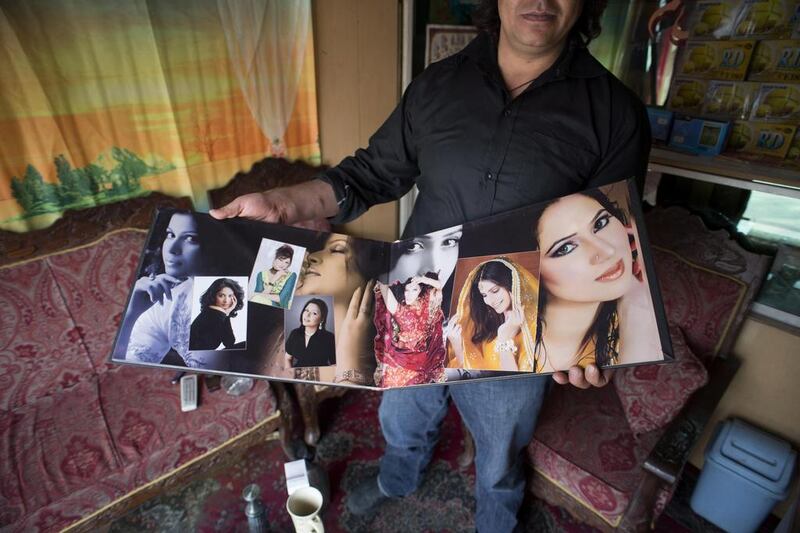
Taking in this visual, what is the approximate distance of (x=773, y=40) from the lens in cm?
133

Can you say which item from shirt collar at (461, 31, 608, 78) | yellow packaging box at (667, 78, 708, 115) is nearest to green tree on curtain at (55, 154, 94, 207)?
shirt collar at (461, 31, 608, 78)

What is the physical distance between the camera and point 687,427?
1.25 meters

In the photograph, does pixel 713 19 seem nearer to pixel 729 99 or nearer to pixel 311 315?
pixel 729 99

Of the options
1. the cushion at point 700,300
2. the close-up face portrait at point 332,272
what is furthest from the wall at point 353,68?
the cushion at point 700,300

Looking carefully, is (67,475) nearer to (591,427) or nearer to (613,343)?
(613,343)

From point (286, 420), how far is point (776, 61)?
2022mm

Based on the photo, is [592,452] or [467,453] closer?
[592,452]

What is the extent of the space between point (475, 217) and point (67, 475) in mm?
1332

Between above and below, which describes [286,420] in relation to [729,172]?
below

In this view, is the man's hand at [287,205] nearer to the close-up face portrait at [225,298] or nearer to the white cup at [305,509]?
the close-up face portrait at [225,298]

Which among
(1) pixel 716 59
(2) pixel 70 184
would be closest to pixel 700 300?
(1) pixel 716 59

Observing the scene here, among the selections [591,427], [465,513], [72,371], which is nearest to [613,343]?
[591,427]

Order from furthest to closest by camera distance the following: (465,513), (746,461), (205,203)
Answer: (205,203), (465,513), (746,461)

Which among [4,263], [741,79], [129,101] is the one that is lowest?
[4,263]
